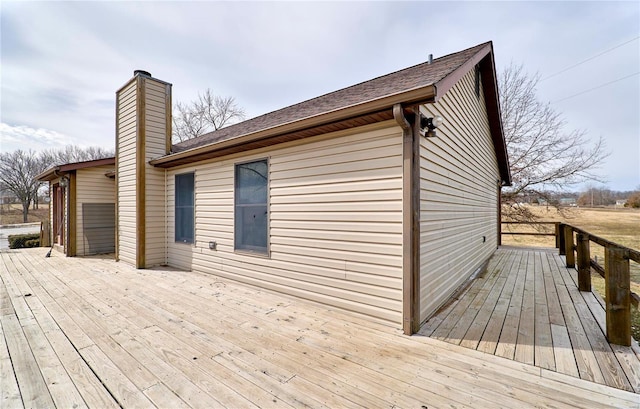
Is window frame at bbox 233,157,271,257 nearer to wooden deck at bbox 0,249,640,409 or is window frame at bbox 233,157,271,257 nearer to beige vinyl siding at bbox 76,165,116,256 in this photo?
wooden deck at bbox 0,249,640,409

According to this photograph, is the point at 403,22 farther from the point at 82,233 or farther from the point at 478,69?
the point at 82,233

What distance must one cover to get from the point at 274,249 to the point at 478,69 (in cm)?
551

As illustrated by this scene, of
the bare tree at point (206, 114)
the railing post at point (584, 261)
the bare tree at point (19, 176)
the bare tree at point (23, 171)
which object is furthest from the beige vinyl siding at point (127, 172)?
the bare tree at point (19, 176)

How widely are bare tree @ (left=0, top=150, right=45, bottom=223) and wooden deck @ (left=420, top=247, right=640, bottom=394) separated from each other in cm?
3269

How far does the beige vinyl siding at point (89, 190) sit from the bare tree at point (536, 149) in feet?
52.2

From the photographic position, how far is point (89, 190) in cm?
784

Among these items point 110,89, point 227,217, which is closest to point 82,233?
point 110,89

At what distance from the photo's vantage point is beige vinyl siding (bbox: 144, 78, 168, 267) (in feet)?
20.0

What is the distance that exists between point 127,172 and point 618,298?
8646mm

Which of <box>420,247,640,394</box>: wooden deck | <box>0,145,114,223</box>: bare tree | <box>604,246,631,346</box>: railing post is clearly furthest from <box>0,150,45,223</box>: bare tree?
<box>604,246,631,346</box>: railing post

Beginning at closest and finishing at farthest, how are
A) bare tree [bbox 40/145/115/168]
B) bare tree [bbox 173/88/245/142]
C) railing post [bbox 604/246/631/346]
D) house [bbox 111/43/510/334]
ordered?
railing post [bbox 604/246/631/346]
house [bbox 111/43/510/334]
bare tree [bbox 173/88/245/142]
bare tree [bbox 40/145/115/168]

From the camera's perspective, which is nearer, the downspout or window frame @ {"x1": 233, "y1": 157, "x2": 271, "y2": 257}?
the downspout

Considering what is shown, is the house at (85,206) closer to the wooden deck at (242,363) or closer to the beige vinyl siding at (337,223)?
the wooden deck at (242,363)

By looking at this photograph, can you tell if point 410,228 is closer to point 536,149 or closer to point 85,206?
point 85,206
